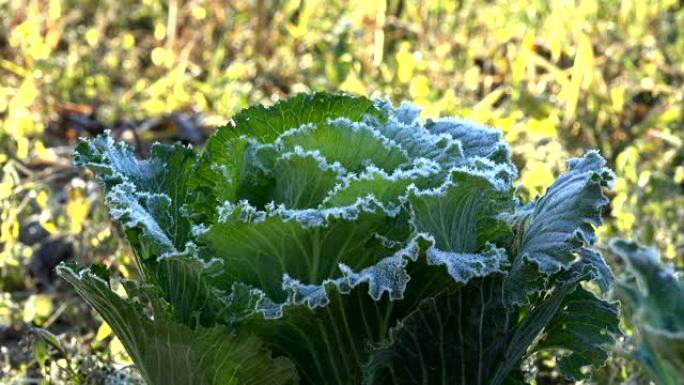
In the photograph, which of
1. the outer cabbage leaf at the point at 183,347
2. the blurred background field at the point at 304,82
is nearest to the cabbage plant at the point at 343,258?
the outer cabbage leaf at the point at 183,347

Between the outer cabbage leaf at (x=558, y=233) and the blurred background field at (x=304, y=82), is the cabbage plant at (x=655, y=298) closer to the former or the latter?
the outer cabbage leaf at (x=558, y=233)

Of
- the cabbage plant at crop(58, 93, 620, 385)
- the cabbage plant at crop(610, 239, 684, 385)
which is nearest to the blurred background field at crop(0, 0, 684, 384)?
the cabbage plant at crop(58, 93, 620, 385)

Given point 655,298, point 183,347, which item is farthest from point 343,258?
point 655,298

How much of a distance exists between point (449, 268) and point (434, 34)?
3.37 metres

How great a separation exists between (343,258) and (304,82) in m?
3.43

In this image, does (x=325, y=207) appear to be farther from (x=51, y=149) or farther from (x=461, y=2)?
(x=461, y=2)

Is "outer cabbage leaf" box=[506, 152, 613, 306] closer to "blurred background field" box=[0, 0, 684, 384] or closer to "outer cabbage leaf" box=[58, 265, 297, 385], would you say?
"outer cabbage leaf" box=[58, 265, 297, 385]

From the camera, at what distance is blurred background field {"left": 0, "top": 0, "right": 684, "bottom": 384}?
3730 millimetres

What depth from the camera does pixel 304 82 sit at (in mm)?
5324

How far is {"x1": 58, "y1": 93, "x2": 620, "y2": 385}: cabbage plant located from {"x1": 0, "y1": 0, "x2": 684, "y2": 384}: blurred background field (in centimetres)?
125

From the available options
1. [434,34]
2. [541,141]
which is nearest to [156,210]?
[541,141]

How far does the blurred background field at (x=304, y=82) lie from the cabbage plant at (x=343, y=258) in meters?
1.25

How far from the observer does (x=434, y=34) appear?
511 cm

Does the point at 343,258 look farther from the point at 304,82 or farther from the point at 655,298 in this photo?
the point at 304,82
